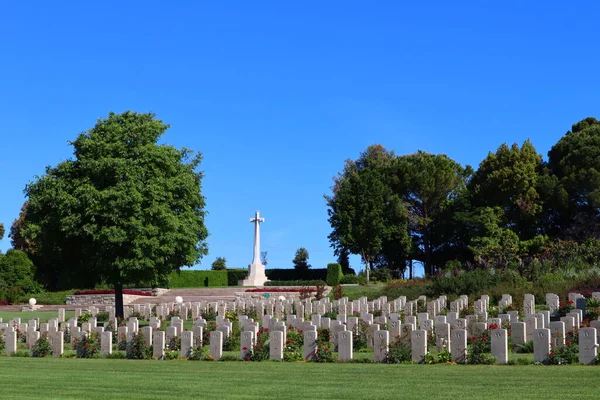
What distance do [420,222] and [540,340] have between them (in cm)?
4690

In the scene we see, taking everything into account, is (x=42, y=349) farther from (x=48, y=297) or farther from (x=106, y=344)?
(x=48, y=297)

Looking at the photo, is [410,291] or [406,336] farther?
[410,291]

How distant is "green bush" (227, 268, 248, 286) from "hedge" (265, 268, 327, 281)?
196 centimetres

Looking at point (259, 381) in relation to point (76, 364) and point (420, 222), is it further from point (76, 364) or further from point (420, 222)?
point (420, 222)

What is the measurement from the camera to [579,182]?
5612 centimetres

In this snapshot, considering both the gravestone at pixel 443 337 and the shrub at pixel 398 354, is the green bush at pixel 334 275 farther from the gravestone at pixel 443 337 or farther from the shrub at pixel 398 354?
the shrub at pixel 398 354

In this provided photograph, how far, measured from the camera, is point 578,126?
6116cm

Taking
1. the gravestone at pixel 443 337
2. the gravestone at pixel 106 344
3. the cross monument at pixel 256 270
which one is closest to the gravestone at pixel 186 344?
the gravestone at pixel 106 344

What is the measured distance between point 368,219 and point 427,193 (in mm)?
6162

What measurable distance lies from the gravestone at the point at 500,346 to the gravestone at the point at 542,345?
0.58 metres

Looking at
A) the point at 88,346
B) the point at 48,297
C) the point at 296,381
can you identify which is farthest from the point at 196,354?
the point at 48,297

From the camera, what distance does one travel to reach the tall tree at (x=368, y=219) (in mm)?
61844

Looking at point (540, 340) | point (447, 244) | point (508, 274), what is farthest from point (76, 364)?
point (447, 244)

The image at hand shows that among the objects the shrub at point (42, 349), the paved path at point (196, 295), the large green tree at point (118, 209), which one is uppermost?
the large green tree at point (118, 209)
